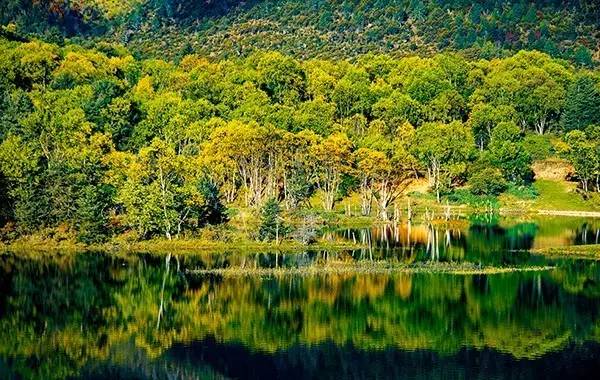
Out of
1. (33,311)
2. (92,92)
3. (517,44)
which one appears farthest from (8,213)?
(517,44)

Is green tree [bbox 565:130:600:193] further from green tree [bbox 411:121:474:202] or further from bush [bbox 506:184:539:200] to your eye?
green tree [bbox 411:121:474:202]

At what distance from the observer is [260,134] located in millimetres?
114438

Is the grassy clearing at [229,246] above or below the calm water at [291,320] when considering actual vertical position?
above

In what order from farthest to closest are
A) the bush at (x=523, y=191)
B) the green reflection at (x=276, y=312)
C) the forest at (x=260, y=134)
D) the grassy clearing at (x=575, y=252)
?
the bush at (x=523, y=191)
the forest at (x=260, y=134)
the grassy clearing at (x=575, y=252)
the green reflection at (x=276, y=312)

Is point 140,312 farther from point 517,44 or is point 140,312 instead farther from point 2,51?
point 517,44

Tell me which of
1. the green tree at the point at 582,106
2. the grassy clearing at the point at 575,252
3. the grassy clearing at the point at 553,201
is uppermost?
the green tree at the point at 582,106

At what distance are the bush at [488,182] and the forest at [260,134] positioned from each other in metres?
0.16

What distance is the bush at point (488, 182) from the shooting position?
4870 inches

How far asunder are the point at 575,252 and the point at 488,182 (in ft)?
142

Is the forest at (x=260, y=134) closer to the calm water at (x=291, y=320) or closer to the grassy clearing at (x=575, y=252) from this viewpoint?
the calm water at (x=291, y=320)

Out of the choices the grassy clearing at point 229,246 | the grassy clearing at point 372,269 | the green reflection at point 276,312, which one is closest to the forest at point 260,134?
the grassy clearing at point 229,246

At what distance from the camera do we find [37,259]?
80.4 metres

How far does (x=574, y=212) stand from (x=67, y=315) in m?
72.0

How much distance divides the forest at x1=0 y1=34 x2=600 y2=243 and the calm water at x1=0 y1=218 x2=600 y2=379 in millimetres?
12358
